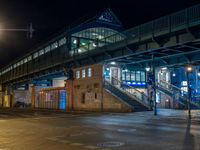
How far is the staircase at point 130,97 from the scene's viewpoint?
3641 centimetres

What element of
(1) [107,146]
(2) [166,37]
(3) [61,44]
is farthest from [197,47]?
(3) [61,44]

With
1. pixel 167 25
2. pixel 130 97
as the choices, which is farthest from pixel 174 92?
pixel 167 25

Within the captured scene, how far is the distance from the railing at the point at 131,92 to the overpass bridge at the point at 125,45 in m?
A: 2.70

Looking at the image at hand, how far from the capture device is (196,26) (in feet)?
81.1

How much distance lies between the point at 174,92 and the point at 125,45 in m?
14.5

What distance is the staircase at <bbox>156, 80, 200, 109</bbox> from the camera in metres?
41.1

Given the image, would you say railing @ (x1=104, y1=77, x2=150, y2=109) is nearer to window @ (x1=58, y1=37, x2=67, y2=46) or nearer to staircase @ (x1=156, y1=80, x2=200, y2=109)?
staircase @ (x1=156, y1=80, x2=200, y2=109)

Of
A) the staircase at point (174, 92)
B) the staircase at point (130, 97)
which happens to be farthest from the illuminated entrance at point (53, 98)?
the staircase at point (174, 92)

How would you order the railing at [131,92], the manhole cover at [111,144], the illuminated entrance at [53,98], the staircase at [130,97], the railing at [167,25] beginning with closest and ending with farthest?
the manhole cover at [111,144] → the railing at [167,25] → the staircase at [130,97] → the railing at [131,92] → the illuminated entrance at [53,98]

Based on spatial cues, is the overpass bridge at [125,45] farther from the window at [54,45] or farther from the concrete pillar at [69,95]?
the concrete pillar at [69,95]

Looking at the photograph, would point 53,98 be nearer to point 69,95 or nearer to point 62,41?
point 69,95

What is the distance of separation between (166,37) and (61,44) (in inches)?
1203

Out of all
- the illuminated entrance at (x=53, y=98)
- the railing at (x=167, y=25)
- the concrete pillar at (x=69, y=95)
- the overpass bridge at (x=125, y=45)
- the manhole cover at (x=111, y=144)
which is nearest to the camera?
the manhole cover at (x=111, y=144)

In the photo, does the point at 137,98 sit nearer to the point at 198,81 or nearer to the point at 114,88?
the point at 114,88
